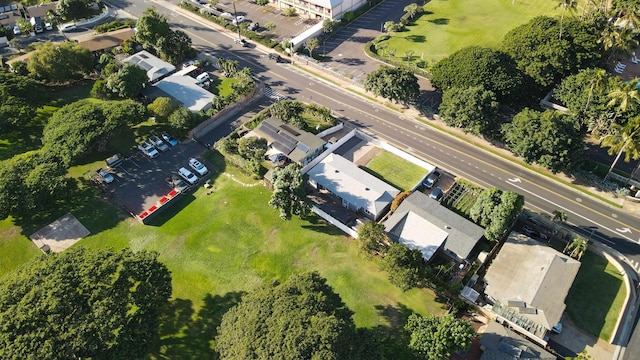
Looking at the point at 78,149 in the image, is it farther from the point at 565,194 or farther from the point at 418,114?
the point at 565,194

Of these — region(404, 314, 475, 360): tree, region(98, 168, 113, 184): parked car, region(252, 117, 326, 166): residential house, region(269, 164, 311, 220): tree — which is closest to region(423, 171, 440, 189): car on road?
region(252, 117, 326, 166): residential house

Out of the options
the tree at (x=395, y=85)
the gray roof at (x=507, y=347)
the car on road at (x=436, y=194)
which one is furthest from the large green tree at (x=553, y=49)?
the gray roof at (x=507, y=347)

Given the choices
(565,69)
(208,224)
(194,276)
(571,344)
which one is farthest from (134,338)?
(565,69)

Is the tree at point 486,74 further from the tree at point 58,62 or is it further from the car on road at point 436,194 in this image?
the tree at point 58,62

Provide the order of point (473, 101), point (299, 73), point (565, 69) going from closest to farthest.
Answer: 1. point (473, 101)
2. point (565, 69)
3. point (299, 73)

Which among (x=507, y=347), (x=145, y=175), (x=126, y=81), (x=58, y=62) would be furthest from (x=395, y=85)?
(x=58, y=62)
